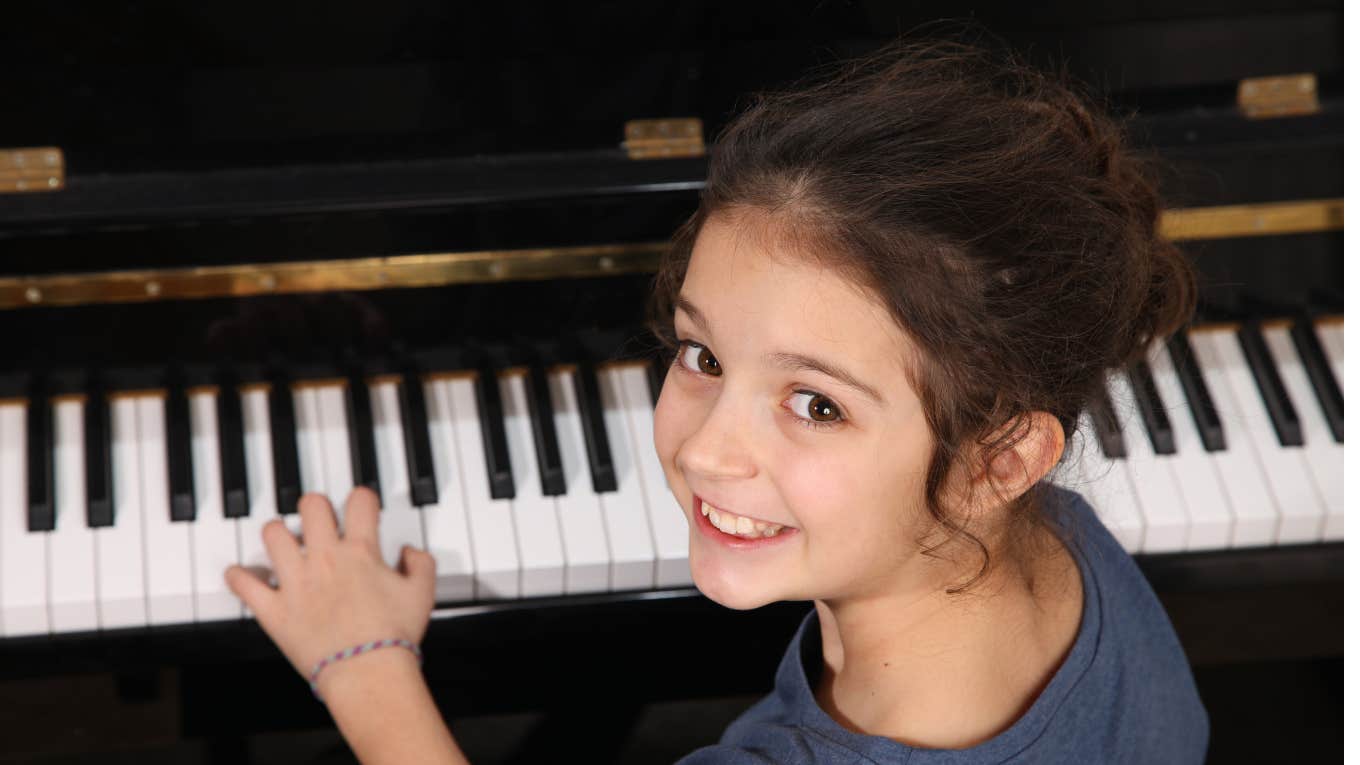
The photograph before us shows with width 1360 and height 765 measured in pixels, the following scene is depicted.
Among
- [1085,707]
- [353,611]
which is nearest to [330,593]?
[353,611]

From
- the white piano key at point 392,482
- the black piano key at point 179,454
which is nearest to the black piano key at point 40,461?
the black piano key at point 179,454

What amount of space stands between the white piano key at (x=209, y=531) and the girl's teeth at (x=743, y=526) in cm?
60

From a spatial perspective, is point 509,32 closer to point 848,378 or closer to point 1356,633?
point 848,378

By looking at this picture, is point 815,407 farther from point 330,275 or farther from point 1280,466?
point 1280,466

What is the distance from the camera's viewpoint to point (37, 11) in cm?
141

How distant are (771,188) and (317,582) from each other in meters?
0.68

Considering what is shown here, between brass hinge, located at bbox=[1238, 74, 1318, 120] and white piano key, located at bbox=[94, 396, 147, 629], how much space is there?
137cm

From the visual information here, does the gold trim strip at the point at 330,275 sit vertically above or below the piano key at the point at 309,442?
above

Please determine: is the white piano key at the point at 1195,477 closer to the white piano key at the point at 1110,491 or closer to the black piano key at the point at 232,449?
the white piano key at the point at 1110,491

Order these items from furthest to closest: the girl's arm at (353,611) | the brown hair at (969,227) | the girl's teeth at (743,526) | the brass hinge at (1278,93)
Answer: the brass hinge at (1278,93) → the girl's arm at (353,611) → the girl's teeth at (743,526) → the brown hair at (969,227)

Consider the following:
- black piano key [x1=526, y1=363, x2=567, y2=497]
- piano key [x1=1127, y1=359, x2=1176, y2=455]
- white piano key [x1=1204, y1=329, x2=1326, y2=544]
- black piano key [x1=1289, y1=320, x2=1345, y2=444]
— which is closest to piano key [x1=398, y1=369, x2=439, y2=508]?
black piano key [x1=526, y1=363, x2=567, y2=497]

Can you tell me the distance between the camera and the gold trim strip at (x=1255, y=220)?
1.61m

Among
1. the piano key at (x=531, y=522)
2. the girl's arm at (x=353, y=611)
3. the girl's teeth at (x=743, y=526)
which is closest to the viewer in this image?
the girl's teeth at (x=743, y=526)

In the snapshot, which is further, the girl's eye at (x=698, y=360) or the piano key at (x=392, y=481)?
the piano key at (x=392, y=481)
